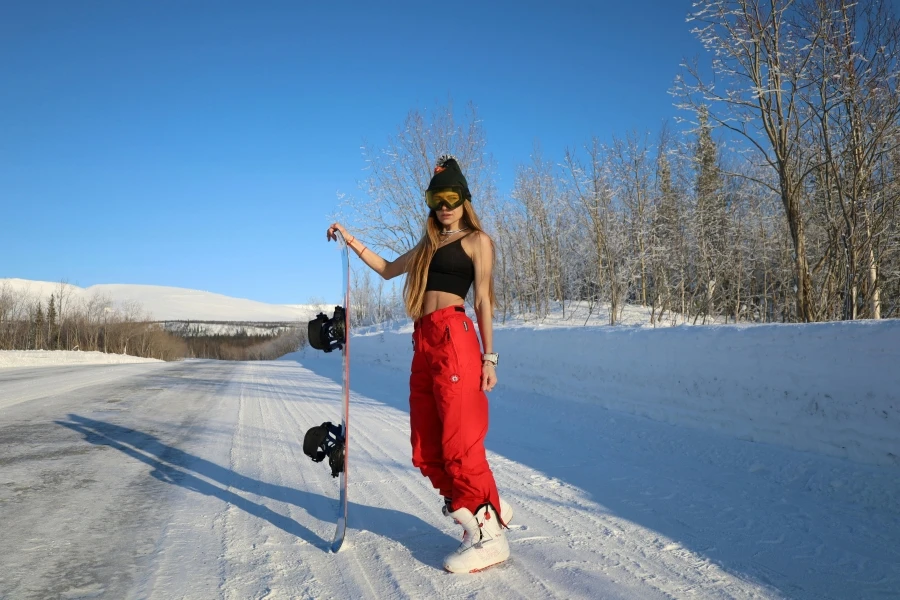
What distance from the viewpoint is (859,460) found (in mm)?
3814

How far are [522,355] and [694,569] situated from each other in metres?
7.31

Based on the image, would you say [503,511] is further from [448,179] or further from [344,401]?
[448,179]

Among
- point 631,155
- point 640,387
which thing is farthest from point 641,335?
point 631,155

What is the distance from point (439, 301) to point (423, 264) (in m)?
0.22

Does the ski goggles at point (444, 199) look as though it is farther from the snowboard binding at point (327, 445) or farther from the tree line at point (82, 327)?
the tree line at point (82, 327)

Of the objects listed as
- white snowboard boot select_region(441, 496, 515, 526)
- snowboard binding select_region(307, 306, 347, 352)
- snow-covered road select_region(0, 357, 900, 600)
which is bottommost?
snow-covered road select_region(0, 357, 900, 600)

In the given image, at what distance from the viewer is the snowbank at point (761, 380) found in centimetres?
380

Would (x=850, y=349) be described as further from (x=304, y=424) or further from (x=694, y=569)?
(x=304, y=424)

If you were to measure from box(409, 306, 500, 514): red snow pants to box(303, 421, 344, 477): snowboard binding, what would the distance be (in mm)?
442

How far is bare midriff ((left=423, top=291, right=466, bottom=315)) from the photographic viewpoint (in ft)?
8.46

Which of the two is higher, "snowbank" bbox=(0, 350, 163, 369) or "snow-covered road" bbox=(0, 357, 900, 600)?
"snowbank" bbox=(0, 350, 163, 369)

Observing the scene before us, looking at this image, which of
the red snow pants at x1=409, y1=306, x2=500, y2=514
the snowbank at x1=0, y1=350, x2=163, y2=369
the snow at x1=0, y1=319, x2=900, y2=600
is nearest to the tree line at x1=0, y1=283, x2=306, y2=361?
the snowbank at x1=0, y1=350, x2=163, y2=369

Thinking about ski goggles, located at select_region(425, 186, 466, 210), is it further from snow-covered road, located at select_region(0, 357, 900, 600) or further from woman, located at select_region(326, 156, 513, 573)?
snow-covered road, located at select_region(0, 357, 900, 600)

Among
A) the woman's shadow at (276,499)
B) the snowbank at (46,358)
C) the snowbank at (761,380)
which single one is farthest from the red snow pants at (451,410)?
the snowbank at (46,358)
